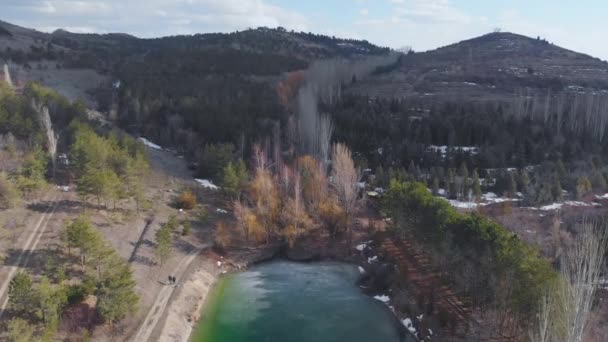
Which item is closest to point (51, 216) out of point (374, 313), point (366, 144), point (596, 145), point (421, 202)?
point (374, 313)

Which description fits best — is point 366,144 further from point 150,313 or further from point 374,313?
point 150,313

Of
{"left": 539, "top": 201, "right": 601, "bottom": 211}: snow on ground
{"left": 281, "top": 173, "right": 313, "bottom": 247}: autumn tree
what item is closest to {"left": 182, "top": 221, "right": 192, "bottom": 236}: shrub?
{"left": 281, "top": 173, "right": 313, "bottom": 247}: autumn tree

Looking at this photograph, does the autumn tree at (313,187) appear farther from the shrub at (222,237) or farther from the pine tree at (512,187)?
the pine tree at (512,187)

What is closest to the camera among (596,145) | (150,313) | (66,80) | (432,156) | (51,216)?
(150,313)

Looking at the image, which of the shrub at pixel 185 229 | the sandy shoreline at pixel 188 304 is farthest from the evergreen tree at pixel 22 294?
the shrub at pixel 185 229

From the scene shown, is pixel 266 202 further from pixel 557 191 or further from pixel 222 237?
pixel 557 191
